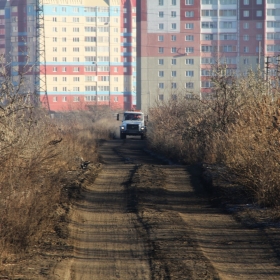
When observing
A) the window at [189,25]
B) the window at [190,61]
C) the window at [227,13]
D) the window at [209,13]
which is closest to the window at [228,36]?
the window at [227,13]

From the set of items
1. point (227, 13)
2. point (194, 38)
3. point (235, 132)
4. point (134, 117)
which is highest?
point (227, 13)

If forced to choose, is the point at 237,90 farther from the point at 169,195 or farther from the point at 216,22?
the point at 216,22

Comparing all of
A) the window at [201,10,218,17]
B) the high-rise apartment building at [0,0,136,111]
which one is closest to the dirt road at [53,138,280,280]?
the window at [201,10,218,17]

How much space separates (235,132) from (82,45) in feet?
302

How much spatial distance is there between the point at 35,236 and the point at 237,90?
17.6 metres

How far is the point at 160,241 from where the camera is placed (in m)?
9.22

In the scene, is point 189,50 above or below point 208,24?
below

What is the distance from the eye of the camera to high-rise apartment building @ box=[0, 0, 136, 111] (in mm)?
103375

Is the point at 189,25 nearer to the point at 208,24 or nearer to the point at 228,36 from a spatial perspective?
the point at 208,24

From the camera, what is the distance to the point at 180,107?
39312mm

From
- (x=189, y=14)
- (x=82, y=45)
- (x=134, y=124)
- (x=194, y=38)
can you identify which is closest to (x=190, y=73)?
(x=194, y=38)

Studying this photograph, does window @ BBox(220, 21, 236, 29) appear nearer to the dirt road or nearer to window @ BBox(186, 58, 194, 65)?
window @ BBox(186, 58, 194, 65)

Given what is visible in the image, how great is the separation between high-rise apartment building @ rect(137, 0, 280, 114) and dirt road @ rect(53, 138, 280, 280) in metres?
68.7

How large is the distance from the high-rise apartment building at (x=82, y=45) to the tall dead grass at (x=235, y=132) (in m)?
58.6
